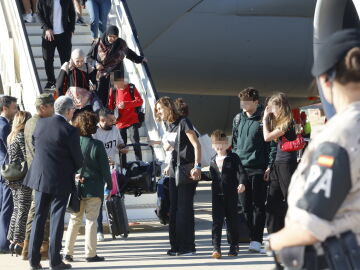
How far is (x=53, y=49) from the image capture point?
1037 centimetres

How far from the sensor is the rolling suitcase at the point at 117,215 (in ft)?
27.0

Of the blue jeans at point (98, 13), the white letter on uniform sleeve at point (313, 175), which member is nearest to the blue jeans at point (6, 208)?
the blue jeans at point (98, 13)

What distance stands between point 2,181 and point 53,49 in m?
2.73

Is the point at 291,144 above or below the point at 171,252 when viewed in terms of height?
above

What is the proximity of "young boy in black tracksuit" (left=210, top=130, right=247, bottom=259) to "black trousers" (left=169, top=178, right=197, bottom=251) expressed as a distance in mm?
220

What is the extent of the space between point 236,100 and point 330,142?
12120 millimetres

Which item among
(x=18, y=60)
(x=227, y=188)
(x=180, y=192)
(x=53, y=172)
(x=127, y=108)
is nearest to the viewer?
(x=53, y=172)

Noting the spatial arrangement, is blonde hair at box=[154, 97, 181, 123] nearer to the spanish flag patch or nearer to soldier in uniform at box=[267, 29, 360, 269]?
soldier in uniform at box=[267, 29, 360, 269]

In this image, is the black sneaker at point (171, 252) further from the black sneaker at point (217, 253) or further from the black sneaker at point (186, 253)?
the black sneaker at point (217, 253)

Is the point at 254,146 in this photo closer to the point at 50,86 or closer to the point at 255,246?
the point at 255,246

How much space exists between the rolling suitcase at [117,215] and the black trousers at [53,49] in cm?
245

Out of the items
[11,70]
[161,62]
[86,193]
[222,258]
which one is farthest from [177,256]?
[161,62]

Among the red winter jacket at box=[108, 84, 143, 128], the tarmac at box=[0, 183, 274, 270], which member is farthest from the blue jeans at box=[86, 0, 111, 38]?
the tarmac at box=[0, 183, 274, 270]

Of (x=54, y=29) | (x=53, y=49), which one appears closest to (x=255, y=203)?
(x=53, y=49)
